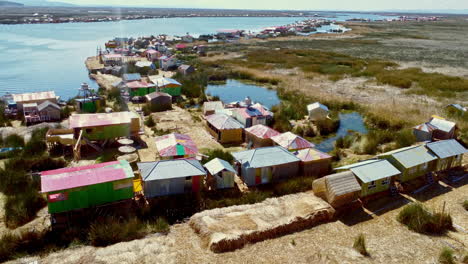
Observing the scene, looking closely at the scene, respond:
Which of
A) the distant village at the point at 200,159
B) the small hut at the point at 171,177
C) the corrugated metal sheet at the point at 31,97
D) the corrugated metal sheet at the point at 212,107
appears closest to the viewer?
the distant village at the point at 200,159

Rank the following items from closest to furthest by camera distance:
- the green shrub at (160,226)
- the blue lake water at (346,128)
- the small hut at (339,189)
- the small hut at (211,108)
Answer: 1. the green shrub at (160,226)
2. the small hut at (339,189)
3. the blue lake water at (346,128)
4. the small hut at (211,108)

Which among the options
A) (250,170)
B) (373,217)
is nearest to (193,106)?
(250,170)

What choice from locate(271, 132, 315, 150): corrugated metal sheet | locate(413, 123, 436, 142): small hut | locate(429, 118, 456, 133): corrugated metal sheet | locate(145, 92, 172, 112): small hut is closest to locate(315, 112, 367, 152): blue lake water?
locate(271, 132, 315, 150): corrugated metal sheet

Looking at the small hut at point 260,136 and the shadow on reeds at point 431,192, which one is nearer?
the shadow on reeds at point 431,192

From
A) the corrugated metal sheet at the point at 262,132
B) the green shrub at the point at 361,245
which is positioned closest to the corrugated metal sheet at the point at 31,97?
the corrugated metal sheet at the point at 262,132

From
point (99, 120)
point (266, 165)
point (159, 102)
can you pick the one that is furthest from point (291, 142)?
point (159, 102)

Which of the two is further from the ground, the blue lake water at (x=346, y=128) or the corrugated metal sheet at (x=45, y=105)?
the corrugated metal sheet at (x=45, y=105)

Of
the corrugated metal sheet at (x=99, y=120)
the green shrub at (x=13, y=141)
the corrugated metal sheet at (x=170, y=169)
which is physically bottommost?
the green shrub at (x=13, y=141)

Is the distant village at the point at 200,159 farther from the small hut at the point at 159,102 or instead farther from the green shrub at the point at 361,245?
the green shrub at the point at 361,245
